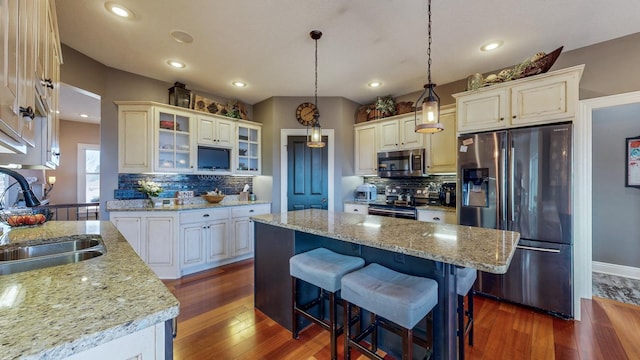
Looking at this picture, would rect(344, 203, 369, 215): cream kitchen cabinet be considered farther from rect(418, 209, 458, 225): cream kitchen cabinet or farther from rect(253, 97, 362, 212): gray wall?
rect(418, 209, 458, 225): cream kitchen cabinet

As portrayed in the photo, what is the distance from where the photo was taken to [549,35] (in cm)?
251

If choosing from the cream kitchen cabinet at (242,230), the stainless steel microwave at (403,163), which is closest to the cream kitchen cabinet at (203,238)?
the cream kitchen cabinet at (242,230)

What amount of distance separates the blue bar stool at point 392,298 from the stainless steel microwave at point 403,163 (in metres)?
2.36

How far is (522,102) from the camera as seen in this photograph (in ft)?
8.48

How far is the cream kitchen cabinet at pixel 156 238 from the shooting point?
3.15 m

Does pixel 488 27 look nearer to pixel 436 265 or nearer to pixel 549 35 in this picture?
pixel 549 35

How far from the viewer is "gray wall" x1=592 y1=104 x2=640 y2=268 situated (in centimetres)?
327

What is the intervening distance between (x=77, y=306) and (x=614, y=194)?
5.28 m

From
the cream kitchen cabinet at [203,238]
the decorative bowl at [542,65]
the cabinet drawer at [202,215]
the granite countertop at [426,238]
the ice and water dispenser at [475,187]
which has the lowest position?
the cream kitchen cabinet at [203,238]

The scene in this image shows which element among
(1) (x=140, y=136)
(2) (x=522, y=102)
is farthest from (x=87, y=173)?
(2) (x=522, y=102)

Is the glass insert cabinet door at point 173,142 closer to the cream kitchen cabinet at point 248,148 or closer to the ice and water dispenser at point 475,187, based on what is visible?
the cream kitchen cabinet at point 248,148

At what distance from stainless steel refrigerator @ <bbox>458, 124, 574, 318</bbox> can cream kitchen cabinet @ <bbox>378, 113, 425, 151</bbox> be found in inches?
39.9

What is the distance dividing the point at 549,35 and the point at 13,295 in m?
4.01

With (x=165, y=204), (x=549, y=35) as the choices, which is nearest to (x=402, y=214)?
(x=549, y=35)
